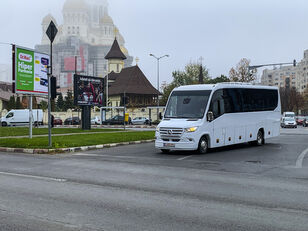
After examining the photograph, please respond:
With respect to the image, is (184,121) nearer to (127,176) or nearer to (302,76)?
(127,176)

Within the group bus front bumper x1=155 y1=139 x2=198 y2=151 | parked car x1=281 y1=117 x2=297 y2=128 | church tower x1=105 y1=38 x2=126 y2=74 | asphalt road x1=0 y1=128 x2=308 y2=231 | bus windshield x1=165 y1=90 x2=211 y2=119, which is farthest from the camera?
church tower x1=105 y1=38 x2=126 y2=74

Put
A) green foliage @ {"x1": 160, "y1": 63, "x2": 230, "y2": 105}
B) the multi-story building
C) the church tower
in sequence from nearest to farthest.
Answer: green foliage @ {"x1": 160, "y1": 63, "x2": 230, "y2": 105}, the church tower, the multi-story building

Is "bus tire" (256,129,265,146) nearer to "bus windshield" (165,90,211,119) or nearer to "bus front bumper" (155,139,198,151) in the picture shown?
"bus windshield" (165,90,211,119)

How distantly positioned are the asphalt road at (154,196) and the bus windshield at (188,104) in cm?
340

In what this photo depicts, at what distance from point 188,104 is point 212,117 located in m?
1.08

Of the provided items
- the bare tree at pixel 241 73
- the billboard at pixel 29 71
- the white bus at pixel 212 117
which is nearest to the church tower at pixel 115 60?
the bare tree at pixel 241 73

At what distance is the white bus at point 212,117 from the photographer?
1480 centimetres

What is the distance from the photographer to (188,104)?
1579 cm

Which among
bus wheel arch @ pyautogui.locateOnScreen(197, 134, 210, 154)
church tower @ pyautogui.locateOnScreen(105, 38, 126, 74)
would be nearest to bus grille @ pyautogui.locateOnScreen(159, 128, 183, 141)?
bus wheel arch @ pyautogui.locateOnScreen(197, 134, 210, 154)

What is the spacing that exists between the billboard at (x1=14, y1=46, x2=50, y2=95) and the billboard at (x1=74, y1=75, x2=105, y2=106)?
9.75 metres

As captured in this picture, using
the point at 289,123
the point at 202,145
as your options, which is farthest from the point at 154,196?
the point at 289,123

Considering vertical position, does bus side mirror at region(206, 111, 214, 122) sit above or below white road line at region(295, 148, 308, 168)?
above

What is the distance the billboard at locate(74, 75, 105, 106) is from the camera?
33750mm

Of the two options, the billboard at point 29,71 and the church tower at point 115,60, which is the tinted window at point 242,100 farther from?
the church tower at point 115,60
